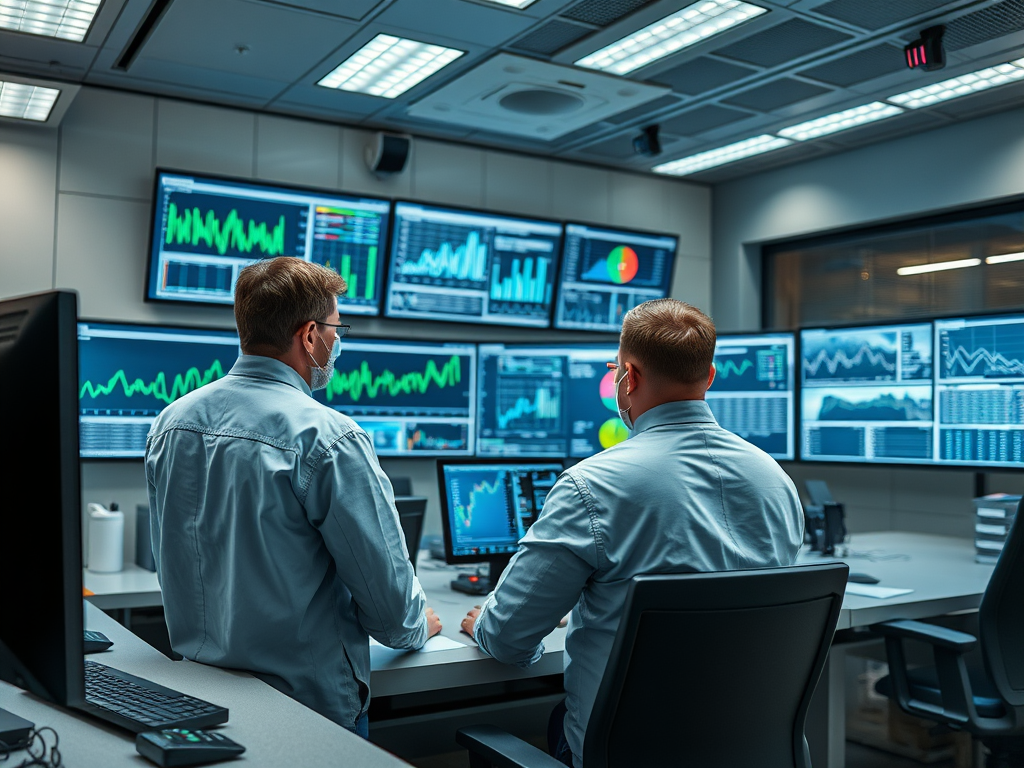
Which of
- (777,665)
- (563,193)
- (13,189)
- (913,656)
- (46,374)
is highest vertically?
(563,193)

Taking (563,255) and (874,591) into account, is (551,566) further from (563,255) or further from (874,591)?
(563,255)

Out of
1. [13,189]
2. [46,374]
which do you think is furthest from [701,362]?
[13,189]

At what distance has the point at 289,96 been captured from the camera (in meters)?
3.64

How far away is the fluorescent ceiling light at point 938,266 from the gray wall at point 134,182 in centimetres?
189

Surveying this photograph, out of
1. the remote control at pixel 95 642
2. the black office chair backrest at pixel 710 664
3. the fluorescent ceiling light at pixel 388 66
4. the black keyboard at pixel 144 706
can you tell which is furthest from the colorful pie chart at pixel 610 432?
the black keyboard at pixel 144 706

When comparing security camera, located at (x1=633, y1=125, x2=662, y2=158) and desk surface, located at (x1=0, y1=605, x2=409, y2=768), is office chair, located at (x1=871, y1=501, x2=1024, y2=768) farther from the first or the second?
security camera, located at (x1=633, y1=125, x2=662, y2=158)

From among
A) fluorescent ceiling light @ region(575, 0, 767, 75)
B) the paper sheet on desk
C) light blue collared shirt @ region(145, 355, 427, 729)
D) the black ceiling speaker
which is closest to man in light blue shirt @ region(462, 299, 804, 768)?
light blue collared shirt @ region(145, 355, 427, 729)

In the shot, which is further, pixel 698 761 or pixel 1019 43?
pixel 1019 43

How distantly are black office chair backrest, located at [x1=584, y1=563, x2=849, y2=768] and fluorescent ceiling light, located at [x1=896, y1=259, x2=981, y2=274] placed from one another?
3.15 m

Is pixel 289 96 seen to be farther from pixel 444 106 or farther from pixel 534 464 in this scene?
pixel 534 464

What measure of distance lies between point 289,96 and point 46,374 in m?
2.99

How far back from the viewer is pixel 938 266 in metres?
4.18

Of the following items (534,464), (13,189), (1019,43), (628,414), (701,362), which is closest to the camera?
(701,362)

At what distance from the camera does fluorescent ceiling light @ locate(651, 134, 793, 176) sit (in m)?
4.23
